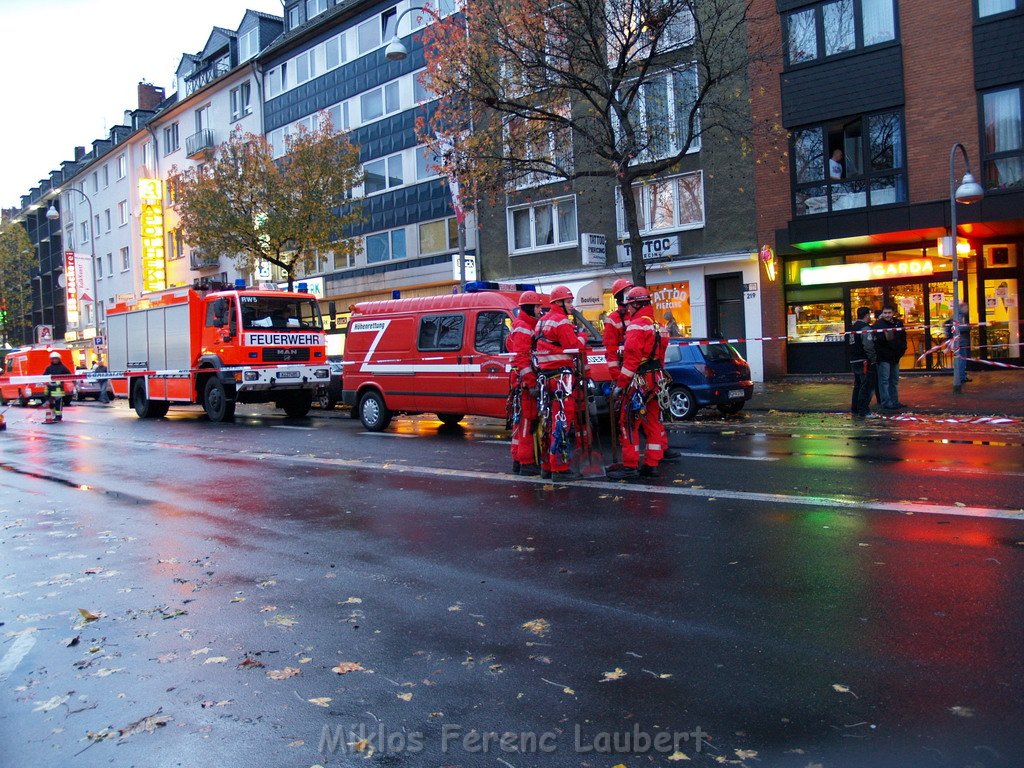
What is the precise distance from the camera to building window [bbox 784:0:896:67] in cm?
2008

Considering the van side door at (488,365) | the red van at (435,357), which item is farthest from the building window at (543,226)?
the van side door at (488,365)

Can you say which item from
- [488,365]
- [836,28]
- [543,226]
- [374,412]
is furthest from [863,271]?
[374,412]

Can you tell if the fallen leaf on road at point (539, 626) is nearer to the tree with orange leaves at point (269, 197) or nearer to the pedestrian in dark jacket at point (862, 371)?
the pedestrian in dark jacket at point (862, 371)

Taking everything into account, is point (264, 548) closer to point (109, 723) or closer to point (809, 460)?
point (109, 723)

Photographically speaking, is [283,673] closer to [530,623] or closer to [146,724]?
[146,724]

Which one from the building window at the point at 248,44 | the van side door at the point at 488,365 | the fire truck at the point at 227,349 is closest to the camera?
the van side door at the point at 488,365

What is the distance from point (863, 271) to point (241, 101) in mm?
30795

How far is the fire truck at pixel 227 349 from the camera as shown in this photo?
18391 millimetres

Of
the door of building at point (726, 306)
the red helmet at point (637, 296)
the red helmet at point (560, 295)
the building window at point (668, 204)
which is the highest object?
the building window at point (668, 204)

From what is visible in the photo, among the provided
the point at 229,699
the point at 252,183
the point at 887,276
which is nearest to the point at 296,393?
the point at 252,183

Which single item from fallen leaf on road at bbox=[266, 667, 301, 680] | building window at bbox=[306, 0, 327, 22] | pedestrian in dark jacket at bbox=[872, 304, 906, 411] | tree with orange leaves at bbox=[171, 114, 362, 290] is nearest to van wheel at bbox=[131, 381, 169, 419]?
tree with orange leaves at bbox=[171, 114, 362, 290]

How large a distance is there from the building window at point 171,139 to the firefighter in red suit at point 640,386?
142 feet

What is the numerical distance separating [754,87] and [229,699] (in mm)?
21638

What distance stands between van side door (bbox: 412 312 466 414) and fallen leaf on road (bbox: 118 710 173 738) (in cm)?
995
